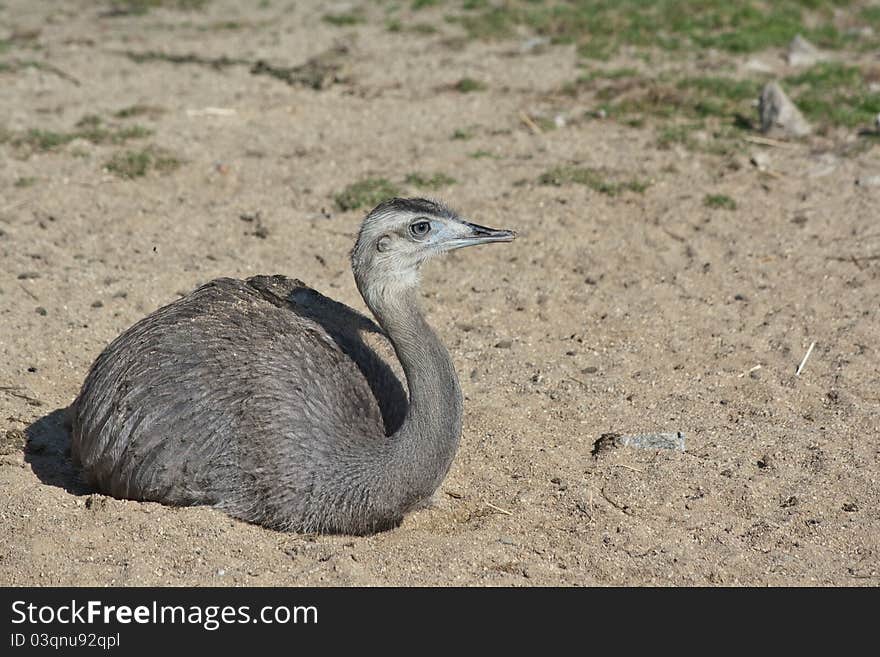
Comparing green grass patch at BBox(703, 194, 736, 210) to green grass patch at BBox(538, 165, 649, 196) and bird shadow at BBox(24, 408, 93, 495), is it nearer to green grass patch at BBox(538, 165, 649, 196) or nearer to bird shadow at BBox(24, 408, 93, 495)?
green grass patch at BBox(538, 165, 649, 196)

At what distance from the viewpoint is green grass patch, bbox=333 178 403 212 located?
30.6 feet

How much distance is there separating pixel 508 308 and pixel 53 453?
311 cm

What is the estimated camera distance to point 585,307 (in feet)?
26.3

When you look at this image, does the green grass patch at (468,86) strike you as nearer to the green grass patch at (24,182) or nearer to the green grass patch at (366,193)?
the green grass patch at (366,193)

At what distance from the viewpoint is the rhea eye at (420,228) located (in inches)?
212

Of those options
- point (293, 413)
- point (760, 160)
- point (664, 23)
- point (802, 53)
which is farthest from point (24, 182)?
point (802, 53)

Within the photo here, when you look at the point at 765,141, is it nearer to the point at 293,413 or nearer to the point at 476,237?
the point at 476,237

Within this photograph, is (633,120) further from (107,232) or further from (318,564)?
(318,564)

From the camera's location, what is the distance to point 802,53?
42.7ft

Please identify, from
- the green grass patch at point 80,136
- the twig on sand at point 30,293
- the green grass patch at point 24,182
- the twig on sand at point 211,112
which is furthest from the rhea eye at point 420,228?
the twig on sand at point 211,112

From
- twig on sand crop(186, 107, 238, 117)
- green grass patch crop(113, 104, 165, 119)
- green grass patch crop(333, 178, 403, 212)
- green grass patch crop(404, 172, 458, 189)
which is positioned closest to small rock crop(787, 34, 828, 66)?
green grass patch crop(404, 172, 458, 189)

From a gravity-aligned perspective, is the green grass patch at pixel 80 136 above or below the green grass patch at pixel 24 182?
above

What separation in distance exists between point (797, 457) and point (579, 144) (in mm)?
4968

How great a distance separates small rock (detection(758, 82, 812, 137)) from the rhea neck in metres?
6.35
